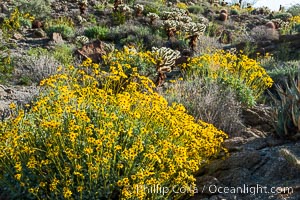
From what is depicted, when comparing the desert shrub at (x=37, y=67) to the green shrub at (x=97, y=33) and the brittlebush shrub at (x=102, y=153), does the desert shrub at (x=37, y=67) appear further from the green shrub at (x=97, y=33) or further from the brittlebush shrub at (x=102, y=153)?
the green shrub at (x=97, y=33)

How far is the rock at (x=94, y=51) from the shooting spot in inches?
459

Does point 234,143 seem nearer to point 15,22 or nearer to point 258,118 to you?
point 258,118

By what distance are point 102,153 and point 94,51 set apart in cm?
798

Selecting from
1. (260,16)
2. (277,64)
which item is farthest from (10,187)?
(260,16)

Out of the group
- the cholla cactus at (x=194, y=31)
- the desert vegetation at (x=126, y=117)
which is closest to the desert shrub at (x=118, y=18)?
the desert vegetation at (x=126, y=117)

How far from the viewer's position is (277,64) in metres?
11.4

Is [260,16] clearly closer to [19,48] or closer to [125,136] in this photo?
[19,48]

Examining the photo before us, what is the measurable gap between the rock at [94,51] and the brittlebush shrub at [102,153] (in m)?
6.68

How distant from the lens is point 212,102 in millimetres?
6809

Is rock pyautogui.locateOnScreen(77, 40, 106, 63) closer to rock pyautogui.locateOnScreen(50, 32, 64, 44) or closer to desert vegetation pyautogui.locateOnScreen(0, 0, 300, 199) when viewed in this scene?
desert vegetation pyautogui.locateOnScreen(0, 0, 300, 199)

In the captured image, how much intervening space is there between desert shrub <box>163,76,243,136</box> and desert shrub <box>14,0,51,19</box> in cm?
1203

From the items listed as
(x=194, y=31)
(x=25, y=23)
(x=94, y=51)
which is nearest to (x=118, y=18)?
(x=25, y=23)

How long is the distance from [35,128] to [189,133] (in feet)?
5.48

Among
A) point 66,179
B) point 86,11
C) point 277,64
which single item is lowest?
point 86,11
